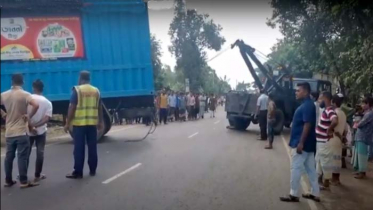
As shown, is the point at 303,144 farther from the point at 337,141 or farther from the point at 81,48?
the point at 81,48

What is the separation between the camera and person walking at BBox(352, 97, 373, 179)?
4259mm

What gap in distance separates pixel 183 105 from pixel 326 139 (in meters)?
2.19

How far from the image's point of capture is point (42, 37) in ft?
4.30

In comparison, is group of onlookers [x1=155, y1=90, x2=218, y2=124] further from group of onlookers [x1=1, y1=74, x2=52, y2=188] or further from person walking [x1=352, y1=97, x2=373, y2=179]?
person walking [x1=352, y1=97, x2=373, y2=179]

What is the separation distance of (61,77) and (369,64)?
7.39ft

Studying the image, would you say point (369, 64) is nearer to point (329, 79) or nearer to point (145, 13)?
point (329, 79)

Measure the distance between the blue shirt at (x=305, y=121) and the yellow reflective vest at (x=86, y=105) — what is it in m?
1.80

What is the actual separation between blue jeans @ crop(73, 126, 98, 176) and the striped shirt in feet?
8.11

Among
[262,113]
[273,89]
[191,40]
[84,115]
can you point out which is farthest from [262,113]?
[84,115]

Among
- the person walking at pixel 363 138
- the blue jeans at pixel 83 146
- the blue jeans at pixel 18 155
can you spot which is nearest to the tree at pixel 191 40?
the blue jeans at pixel 83 146

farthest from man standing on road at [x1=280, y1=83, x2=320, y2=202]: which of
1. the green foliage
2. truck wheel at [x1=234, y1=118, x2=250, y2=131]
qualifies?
truck wheel at [x1=234, y1=118, x2=250, y2=131]

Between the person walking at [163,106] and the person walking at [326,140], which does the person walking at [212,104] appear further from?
the person walking at [326,140]

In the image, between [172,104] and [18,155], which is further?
[172,104]

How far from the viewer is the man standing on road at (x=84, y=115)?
1464mm
